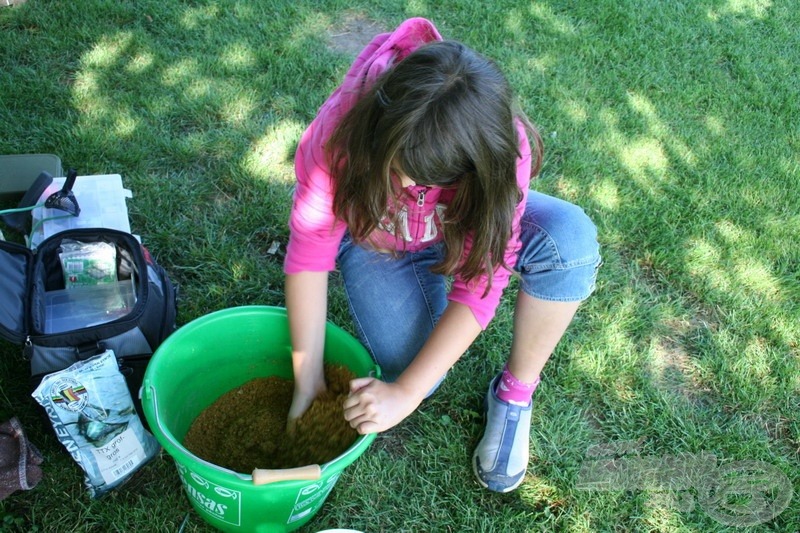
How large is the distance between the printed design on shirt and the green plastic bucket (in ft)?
0.86

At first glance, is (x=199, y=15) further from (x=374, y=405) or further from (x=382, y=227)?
(x=374, y=405)

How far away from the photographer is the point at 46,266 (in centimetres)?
156

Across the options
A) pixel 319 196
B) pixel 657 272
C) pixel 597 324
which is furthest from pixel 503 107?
pixel 657 272

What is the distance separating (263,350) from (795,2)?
3.46 m

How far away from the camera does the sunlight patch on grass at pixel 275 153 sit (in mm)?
2123

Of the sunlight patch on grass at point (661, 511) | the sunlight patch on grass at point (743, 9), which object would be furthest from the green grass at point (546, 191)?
the sunlight patch on grass at point (743, 9)

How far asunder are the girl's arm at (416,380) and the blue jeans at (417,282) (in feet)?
0.55

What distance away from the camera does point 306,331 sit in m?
1.37

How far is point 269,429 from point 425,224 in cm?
60

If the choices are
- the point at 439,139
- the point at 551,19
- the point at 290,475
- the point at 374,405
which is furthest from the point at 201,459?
the point at 551,19

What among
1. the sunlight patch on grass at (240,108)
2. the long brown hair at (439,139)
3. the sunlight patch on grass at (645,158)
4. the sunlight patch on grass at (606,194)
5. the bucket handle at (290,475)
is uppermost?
the long brown hair at (439,139)

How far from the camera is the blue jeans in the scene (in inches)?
53.9

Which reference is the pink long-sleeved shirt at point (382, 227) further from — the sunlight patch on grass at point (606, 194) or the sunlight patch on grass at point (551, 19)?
the sunlight patch on grass at point (551, 19)

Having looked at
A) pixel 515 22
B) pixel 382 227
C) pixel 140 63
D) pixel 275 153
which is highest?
pixel 382 227
